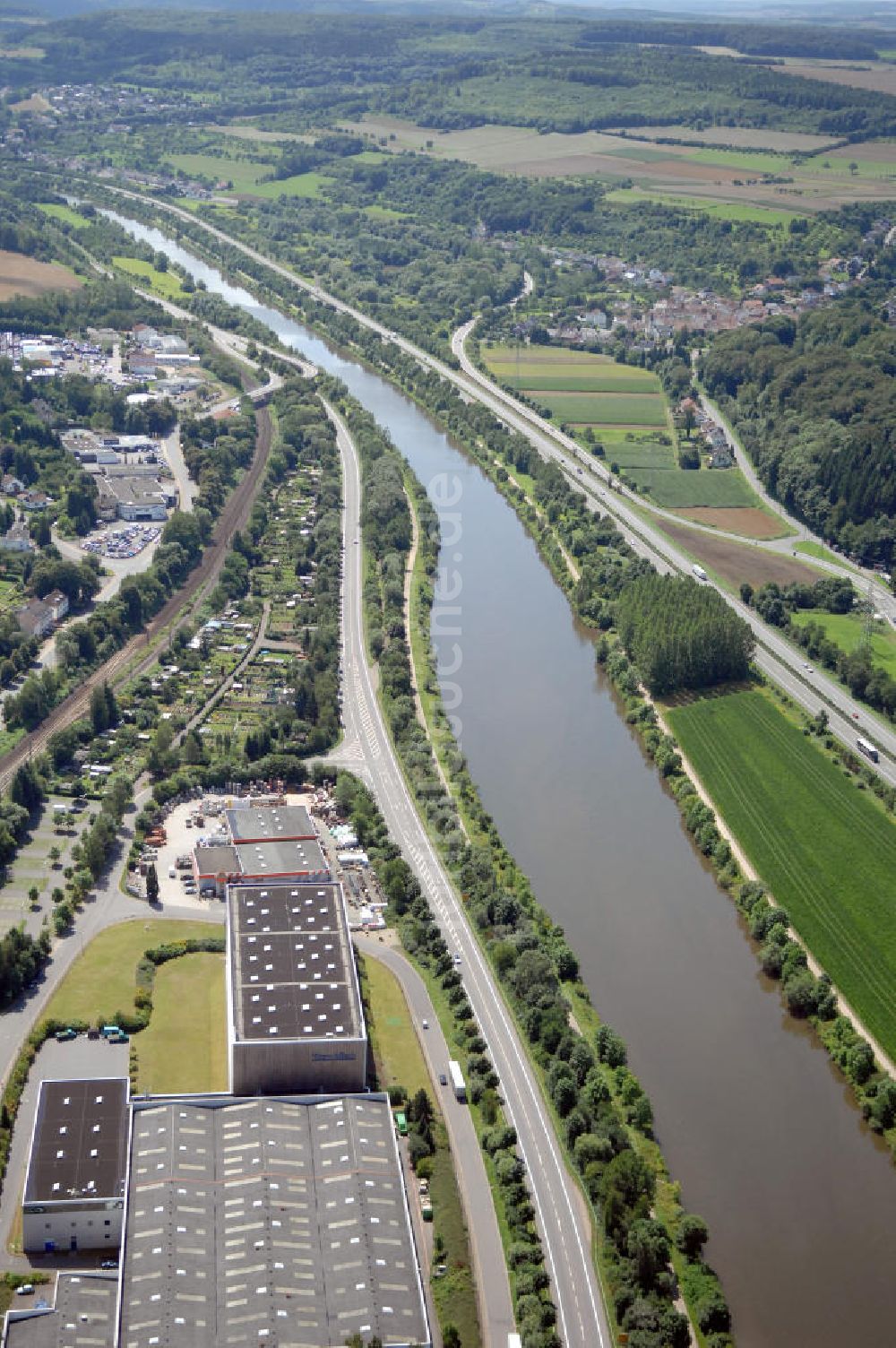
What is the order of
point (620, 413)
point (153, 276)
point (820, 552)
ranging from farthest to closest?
1. point (153, 276)
2. point (620, 413)
3. point (820, 552)

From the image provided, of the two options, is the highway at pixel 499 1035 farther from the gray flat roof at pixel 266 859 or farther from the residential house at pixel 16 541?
the residential house at pixel 16 541

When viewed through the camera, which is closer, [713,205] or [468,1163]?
[468,1163]

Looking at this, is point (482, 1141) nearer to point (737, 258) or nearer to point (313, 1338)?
point (313, 1338)

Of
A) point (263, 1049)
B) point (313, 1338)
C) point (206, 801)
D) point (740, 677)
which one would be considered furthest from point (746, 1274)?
point (740, 677)

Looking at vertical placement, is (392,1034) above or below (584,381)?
below

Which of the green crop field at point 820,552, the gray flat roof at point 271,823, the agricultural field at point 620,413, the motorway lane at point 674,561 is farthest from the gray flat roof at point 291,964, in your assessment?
the agricultural field at point 620,413

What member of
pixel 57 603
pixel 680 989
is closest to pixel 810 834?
pixel 680 989

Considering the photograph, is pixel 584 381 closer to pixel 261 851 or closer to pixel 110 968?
pixel 261 851
